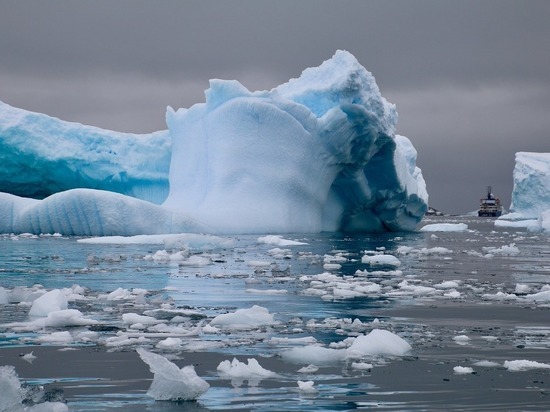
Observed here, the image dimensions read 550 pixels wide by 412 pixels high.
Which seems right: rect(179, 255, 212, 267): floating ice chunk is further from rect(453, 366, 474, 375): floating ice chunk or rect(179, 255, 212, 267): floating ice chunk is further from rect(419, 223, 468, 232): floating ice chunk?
rect(419, 223, 468, 232): floating ice chunk

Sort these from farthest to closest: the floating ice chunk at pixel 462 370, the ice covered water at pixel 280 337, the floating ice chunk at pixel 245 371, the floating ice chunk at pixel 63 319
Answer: the floating ice chunk at pixel 63 319, the floating ice chunk at pixel 462 370, the floating ice chunk at pixel 245 371, the ice covered water at pixel 280 337

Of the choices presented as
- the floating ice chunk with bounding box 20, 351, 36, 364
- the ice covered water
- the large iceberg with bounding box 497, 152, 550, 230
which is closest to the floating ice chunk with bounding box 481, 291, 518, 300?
the ice covered water

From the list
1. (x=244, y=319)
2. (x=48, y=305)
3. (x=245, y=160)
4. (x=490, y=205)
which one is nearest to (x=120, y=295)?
(x=48, y=305)

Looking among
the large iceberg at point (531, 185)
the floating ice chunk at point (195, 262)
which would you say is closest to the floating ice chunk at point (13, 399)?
the floating ice chunk at point (195, 262)

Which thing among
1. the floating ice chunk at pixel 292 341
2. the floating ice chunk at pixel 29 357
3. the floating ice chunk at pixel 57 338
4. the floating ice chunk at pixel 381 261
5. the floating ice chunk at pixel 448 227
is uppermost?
the floating ice chunk at pixel 448 227

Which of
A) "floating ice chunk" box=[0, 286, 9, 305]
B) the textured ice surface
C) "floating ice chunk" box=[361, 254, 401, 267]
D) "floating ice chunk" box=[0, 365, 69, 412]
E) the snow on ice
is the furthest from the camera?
the snow on ice

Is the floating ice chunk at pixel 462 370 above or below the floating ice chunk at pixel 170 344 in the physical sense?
above

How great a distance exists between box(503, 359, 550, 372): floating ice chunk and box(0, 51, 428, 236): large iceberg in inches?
631

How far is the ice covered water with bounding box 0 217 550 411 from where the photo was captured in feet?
13.9

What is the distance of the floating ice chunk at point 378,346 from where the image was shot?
17.5ft

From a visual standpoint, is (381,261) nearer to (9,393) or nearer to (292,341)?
(292,341)

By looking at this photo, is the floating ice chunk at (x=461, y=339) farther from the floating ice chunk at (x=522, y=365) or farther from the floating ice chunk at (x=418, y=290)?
the floating ice chunk at (x=418, y=290)

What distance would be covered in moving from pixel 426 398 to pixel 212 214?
18782mm

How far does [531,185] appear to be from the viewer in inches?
1924
